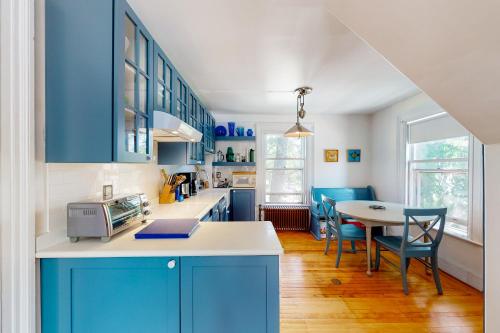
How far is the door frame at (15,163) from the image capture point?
3.15ft

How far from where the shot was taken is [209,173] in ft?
14.0

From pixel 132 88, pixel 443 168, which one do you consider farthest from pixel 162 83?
pixel 443 168

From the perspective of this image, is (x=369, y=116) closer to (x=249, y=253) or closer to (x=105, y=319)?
(x=249, y=253)

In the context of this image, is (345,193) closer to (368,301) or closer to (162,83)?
(368,301)

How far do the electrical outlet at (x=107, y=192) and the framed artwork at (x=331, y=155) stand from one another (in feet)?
12.8

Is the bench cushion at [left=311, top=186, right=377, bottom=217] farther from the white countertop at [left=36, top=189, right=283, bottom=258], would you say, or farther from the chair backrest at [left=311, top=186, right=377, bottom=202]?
the white countertop at [left=36, top=189, right=283, bottom=258]

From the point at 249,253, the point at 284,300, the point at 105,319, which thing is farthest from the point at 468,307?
the point at 105,319

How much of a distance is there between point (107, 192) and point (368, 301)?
258 cm

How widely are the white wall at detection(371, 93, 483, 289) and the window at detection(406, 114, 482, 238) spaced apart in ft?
0.46

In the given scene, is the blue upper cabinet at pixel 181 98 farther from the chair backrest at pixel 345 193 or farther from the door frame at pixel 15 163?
the chair backrest at pixel 345 193

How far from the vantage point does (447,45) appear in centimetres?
85

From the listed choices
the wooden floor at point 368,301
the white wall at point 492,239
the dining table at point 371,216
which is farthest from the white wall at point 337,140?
the white wall at point 492,239

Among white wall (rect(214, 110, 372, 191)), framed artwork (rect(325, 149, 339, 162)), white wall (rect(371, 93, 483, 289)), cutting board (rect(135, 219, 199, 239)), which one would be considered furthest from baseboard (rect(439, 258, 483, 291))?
cutting board (rect(135, 219, 199, 239))

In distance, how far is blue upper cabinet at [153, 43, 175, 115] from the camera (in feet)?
4.99
